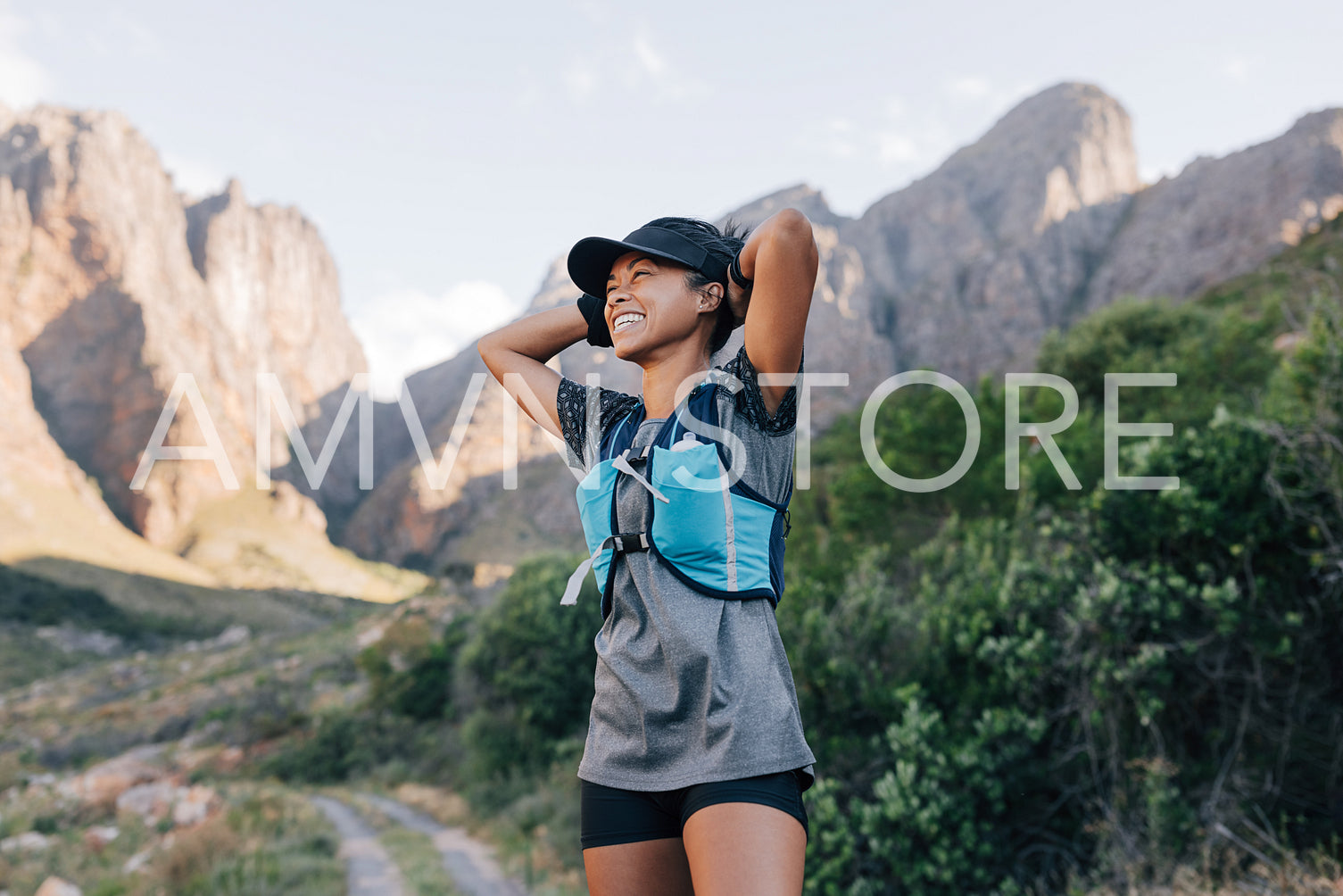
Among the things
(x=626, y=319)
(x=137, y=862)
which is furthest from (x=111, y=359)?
(x=626, y=319)

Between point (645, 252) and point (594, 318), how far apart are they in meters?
0.29

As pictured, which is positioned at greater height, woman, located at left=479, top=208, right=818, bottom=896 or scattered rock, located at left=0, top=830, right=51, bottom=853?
woman, located at left=479, top=208, right=818, bottom=896

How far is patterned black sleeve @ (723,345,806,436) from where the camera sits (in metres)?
1.53

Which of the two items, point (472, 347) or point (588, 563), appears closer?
point (588, 563)

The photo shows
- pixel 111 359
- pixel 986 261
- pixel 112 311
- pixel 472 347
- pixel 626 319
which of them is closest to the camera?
pixel 626 319

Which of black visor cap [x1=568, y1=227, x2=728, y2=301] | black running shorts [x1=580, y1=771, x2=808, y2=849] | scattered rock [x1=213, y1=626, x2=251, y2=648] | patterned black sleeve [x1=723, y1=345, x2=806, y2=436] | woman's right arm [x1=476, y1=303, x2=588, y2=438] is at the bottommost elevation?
scattered rock [x1=213, y1=626, x2=251, y2=648]

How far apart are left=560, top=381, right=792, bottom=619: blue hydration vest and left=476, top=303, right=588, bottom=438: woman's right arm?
43 cm

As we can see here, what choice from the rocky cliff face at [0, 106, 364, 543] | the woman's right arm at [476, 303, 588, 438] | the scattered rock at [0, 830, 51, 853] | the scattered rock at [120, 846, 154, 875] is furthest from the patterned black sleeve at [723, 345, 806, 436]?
the rocky cliff face at [0, 106, 364, 543]

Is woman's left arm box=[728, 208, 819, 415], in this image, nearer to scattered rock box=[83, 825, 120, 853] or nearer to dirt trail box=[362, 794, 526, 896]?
dirt trail box=[362, 794, 526, 896]

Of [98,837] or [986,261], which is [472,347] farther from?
[98,837]

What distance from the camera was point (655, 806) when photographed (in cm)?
140

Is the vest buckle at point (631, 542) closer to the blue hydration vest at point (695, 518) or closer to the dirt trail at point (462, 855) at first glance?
the blue hydration vest at point (695, 518)

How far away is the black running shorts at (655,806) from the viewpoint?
1.28m

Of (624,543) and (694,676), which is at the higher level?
(624,543)
